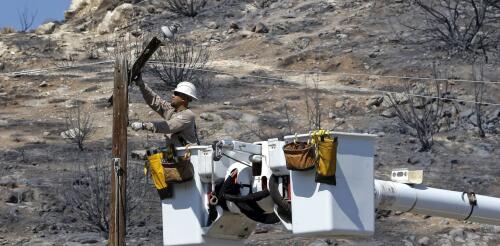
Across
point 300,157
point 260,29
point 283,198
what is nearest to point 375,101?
point 260,29

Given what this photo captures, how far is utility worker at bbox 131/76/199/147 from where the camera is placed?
1391cm

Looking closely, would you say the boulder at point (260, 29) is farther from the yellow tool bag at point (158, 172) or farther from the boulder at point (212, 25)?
the yellow tool bag at point (158, 172)

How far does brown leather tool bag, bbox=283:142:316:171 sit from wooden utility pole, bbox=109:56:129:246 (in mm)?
2745

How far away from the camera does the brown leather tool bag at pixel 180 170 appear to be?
45.0 feet

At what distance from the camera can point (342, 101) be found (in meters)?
27.9

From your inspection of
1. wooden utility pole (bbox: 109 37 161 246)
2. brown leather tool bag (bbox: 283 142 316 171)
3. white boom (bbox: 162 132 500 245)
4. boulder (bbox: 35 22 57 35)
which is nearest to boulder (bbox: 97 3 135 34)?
boulder (bbox: 35 22 57 35)

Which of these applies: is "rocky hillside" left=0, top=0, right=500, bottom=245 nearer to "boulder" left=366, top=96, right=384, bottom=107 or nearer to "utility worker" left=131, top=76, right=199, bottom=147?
"boulder" left=366, top=96, right=384, bottom=107

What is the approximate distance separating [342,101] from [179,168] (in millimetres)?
14429

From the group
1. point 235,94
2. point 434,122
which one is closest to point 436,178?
point 434,122

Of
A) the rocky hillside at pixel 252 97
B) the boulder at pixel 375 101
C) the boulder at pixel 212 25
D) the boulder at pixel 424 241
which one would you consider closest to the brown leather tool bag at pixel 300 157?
the rocky hillside at pixel 252 97

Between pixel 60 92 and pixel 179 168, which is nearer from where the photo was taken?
pixel 179 168

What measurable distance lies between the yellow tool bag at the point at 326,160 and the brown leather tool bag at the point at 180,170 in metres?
1.56

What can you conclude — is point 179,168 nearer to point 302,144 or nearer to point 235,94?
point 302,144

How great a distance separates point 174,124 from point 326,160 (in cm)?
196
